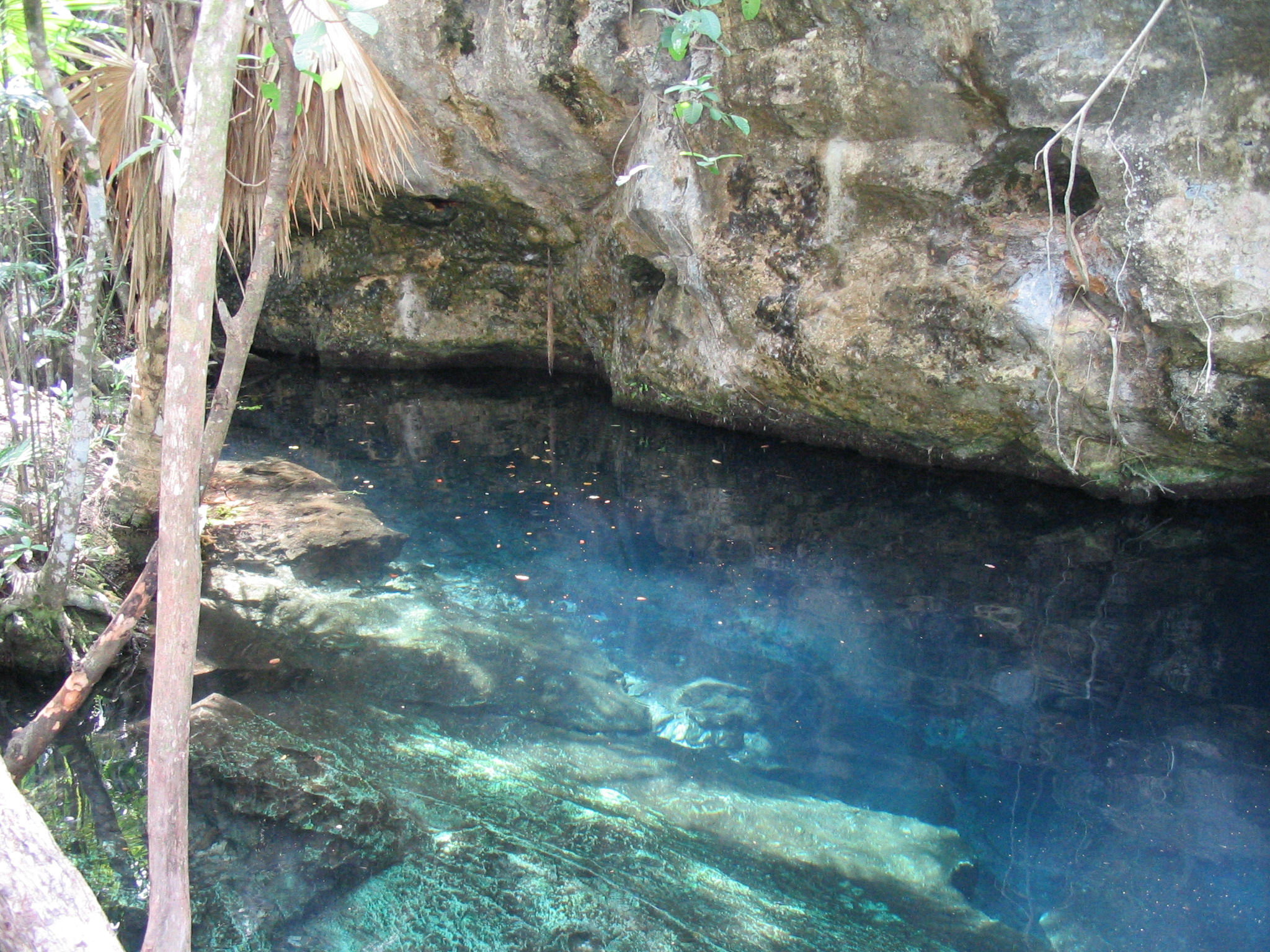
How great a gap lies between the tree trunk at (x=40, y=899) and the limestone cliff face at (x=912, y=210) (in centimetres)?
554

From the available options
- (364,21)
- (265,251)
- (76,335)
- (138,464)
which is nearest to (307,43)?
(364,21)

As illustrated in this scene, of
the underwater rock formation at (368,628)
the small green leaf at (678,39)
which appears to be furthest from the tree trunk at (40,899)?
the small green leaf at (678,39)

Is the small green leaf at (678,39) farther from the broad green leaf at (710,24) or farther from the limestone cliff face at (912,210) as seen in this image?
the limestone cliff face at (912,210)

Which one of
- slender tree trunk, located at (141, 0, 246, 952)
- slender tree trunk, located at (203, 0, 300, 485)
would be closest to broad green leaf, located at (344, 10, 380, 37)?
slender tree trunk, located at (141, 0, 246, 952)

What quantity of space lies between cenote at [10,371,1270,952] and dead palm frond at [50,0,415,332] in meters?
A: 1.91

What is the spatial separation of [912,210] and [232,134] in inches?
171

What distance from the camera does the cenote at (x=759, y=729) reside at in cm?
295

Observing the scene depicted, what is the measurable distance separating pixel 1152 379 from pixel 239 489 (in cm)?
593

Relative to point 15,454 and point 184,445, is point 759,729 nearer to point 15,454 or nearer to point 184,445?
point 184,445

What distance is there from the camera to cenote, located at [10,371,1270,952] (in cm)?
295

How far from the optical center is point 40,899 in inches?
65.1

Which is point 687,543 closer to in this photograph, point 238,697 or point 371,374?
point 238,697

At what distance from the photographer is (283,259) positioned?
566 cm

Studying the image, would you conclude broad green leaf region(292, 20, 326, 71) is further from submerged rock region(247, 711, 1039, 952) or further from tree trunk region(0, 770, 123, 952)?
submerged rock region(247, 711, 1039, 952)
